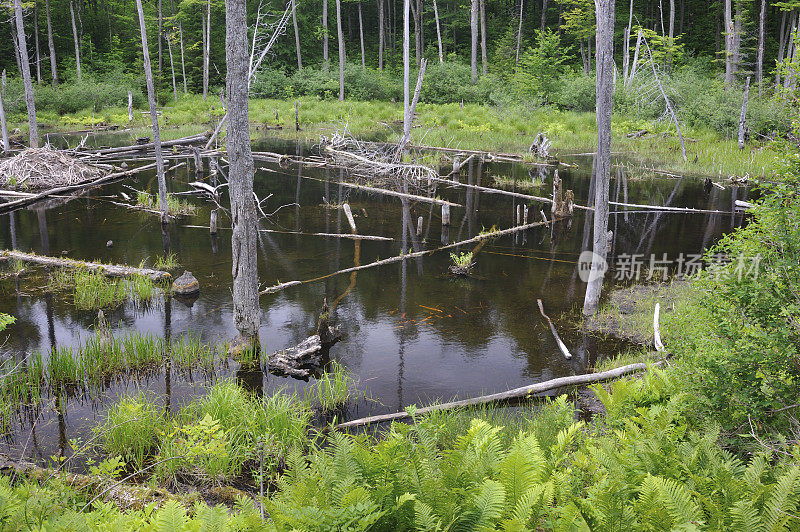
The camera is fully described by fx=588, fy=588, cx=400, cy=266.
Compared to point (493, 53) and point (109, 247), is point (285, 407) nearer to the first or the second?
point (109, 247)

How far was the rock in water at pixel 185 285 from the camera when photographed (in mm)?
12469

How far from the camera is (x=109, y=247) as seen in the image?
1545cm

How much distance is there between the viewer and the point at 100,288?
12.0m

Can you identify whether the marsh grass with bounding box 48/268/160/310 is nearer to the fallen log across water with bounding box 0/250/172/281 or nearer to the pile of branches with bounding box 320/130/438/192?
the fallen log across water with bounding box 0/250/172/281

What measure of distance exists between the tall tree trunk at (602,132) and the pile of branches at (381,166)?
12173 mm

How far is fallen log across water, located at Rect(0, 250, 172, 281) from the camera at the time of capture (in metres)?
12.9

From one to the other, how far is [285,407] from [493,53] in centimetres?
5370

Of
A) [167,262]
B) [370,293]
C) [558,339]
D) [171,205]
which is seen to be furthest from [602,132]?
[171,205]

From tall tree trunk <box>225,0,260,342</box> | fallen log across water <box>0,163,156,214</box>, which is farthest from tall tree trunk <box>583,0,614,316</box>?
fallen log across water <box>0,163,156,214</box>

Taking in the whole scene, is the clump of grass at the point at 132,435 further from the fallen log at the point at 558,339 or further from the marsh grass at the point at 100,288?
the fallen log at the point at 558,339

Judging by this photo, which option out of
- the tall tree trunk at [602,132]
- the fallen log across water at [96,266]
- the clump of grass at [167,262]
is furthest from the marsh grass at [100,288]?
the tall tree trunk at [602,132]

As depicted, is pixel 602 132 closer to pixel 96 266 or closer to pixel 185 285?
pixel 185 285

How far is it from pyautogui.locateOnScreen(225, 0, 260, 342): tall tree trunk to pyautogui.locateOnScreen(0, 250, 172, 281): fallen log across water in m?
4.23

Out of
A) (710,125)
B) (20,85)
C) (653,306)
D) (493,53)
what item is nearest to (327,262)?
(653,306)
